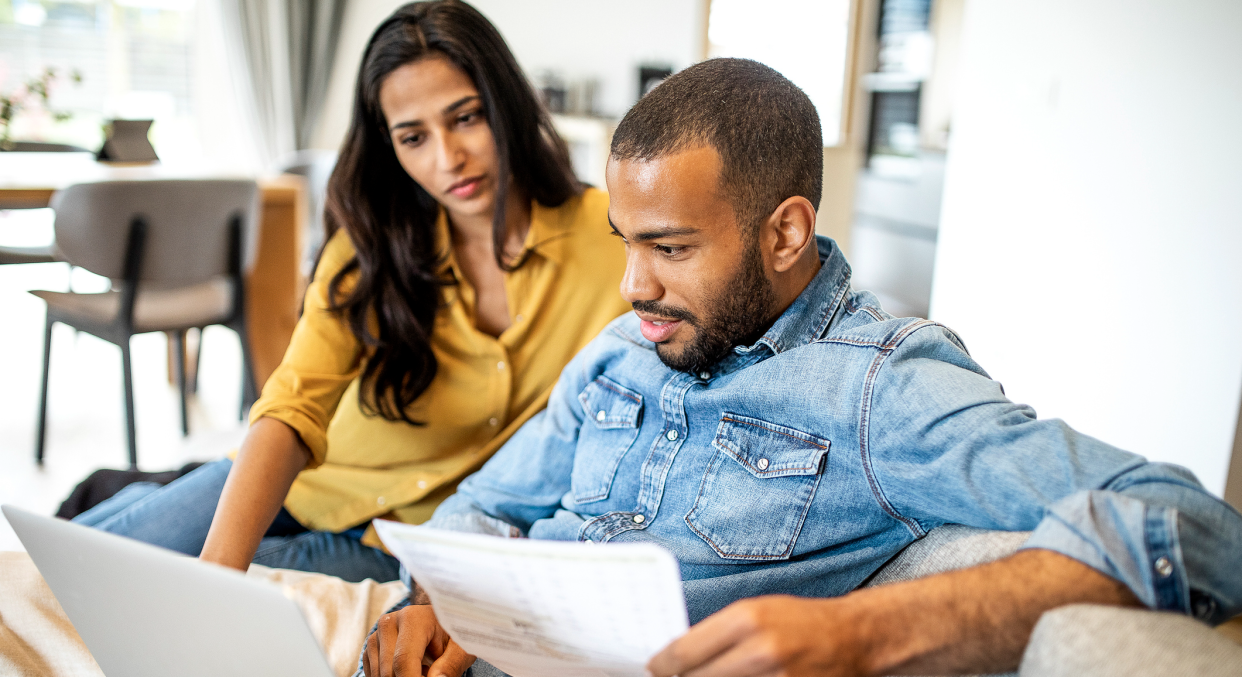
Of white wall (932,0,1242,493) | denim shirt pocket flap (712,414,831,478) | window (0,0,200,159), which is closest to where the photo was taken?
denim shirt pocket flap (712,414,831,478)

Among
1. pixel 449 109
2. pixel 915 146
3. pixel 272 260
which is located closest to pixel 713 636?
pixel 449 109

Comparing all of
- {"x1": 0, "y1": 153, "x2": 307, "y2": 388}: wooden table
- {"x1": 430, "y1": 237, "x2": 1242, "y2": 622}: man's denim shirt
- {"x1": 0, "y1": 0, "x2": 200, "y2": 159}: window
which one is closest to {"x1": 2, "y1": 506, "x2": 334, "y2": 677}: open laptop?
{"x1": 430, "y1": 237, "x2": 1242, "y2": 622}: man's denim shirt

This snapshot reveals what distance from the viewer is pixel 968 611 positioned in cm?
68

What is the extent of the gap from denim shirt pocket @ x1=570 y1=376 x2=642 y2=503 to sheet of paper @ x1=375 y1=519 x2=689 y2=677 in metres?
0.35

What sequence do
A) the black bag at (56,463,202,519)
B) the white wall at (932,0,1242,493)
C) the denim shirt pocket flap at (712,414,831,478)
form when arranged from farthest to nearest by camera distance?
the white wall at (932,0,1242,493) < the black bag at (56,463,202,519) < the denim shirt pocket flap at (712,414,831,478)

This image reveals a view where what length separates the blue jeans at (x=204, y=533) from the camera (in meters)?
1.36

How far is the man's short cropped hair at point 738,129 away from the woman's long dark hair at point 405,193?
50 centimetres

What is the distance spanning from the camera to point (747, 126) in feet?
3.14

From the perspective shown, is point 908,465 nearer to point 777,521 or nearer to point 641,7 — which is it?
A: point 777,521

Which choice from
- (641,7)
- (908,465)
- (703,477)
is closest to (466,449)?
(703,477)

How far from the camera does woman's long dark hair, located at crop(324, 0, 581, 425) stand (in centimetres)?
139

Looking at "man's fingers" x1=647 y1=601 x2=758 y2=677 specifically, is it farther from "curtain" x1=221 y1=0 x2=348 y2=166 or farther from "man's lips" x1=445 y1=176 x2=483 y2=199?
"curtain" x1=221 y1=0 x2=348 y2=166

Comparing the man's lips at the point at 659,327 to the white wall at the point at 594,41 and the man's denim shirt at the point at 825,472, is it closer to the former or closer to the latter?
the man's denim shirt at the point at 825,472

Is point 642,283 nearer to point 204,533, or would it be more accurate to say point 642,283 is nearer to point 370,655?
point 370,655
